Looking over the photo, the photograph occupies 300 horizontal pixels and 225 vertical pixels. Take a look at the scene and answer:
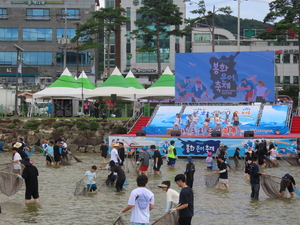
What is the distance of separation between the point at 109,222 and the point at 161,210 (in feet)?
6.95

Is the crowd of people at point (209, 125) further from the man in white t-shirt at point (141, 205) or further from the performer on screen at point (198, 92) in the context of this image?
the man in white t-shirt at point (141, 205)

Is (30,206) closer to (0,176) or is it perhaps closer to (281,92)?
(0,176)

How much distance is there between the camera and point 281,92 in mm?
59000

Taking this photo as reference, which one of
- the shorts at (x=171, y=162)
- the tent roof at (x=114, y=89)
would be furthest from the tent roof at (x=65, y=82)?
the shorts at (x=171, y=162)

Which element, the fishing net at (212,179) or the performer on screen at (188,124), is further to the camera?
the performer on screen at (188,124)

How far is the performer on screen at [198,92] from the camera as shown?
39625mm

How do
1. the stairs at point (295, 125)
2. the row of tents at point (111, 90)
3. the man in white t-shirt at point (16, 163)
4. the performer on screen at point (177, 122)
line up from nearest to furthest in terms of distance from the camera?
the man in white t-shirt at point (16, 163) → the performer on screen at point (177, 122) → the stairs at point (295, 125) → the row of tents at point (111, 90)

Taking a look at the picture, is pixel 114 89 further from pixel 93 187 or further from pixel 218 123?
pixel 93 187

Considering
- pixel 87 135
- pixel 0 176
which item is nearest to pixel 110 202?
pixel 0 176

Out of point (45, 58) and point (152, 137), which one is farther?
point (45, 58)

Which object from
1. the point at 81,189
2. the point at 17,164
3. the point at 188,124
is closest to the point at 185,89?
the point at 188,124

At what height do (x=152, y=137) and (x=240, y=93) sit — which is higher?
(x=240, y=93)

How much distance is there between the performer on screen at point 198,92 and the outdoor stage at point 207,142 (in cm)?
655

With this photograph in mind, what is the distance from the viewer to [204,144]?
32156mm
